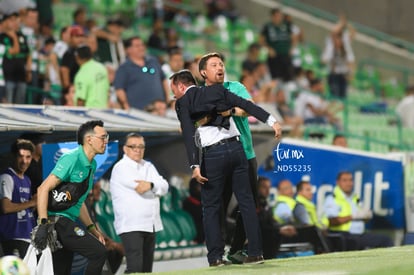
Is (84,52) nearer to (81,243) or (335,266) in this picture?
(81,243)

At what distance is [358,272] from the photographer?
10.2m

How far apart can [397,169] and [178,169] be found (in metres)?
3.80

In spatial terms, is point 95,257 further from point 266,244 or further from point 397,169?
point 397,169

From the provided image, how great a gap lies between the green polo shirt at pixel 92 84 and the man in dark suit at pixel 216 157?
4933 millimetres

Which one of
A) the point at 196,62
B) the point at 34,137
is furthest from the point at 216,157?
the point at 196,62

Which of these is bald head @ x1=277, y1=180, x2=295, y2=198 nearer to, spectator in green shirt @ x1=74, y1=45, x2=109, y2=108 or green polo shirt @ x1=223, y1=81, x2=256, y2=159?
spectator in green shirt @ x1=74, y1=45, x2=109, y2=108

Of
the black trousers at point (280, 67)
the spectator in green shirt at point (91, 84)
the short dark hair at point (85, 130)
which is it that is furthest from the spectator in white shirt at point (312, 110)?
the short dark hair at point (85, 130)

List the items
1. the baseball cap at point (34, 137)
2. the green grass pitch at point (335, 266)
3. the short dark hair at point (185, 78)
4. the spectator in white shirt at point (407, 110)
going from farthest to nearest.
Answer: the spectator in white shirt at point (407, 110)
the baseball cap at point (34, 137)
the short dark hair at point (185, 78)
the green grass pitch at point (335, 266)

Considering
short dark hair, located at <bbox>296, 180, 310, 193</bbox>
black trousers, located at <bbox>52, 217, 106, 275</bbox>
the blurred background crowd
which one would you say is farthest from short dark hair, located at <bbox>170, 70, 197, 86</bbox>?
short dark hair, located at <bbox>296, 180, 310, 193</bbox>

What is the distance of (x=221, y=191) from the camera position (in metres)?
11.5

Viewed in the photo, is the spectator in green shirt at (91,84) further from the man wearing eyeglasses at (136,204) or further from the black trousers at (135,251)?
the black trousers at (135,251)

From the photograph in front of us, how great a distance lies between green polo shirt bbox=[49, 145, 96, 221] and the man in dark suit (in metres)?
0.94

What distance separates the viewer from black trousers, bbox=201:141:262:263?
11414 millimetres

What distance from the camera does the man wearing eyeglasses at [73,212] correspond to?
1130 cm
